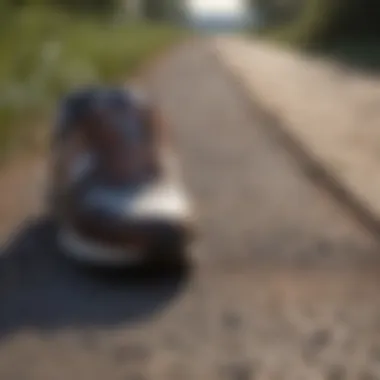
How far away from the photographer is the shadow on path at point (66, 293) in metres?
1.75

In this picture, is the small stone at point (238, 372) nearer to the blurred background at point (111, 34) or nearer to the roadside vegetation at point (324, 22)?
the blurred background at point (111, 34)

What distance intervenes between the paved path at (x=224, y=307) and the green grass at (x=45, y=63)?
858 mm

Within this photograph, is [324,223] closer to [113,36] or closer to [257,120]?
[257,120]

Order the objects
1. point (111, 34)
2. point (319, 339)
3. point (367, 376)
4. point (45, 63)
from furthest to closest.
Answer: point (111, 34)
point (45, 63)
point (319, 339)
point (367, 376)

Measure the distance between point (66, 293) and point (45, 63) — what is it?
2158 mm

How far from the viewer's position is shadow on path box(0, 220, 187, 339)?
1751 mm

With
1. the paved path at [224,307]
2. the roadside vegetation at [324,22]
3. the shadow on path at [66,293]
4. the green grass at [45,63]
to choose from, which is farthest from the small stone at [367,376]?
the roadside vegetation at [324,22]

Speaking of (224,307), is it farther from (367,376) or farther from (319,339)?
(367,376)

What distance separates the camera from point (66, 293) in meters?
1.86

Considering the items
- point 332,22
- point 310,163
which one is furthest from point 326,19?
point 310,163

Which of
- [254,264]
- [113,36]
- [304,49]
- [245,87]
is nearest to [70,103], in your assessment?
[254,264]

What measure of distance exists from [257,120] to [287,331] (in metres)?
2.12

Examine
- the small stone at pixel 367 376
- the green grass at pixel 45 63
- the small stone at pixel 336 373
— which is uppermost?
the small stone at pixel 367 376

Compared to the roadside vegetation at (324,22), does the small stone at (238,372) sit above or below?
above
